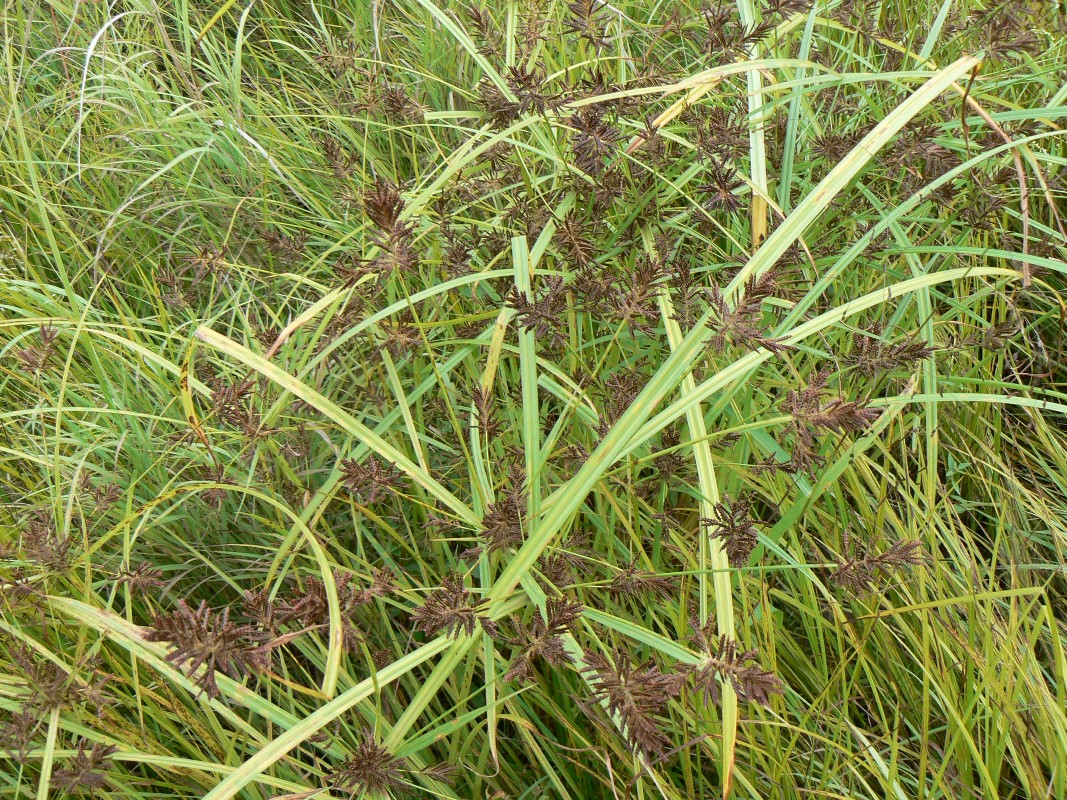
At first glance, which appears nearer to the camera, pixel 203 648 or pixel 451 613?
pixel 203 648

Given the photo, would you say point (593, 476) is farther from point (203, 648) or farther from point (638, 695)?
point (203, 648)

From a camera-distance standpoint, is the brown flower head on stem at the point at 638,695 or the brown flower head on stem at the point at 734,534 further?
the brown flower head on stem at the point at 734,534

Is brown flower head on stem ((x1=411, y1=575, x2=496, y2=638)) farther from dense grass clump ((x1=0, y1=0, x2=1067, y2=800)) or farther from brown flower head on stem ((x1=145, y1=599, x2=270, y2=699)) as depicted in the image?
brown flower head on stem ((x1=145, y1=599, x2=270, y2=699))

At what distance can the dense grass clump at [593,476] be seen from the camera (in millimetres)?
1137

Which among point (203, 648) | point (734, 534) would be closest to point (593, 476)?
point (734, 534)

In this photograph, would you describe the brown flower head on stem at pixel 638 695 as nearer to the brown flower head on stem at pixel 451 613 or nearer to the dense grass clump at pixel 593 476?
the dense grass clump at pixel 593 476

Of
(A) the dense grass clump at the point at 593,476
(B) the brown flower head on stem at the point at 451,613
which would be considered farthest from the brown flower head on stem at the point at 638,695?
(B) the brown flower head on stem at the point at 451,613

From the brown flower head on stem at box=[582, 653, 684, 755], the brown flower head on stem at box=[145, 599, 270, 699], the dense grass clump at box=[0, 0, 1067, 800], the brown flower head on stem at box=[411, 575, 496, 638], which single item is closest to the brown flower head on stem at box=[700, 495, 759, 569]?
the dense grass clump at box=[0, 0, 1067, 800]

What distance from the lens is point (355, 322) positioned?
1.44 meters

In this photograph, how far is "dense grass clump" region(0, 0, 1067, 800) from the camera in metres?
1.14

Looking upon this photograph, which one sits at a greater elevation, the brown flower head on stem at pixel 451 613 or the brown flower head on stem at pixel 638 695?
the brown flower head on stem at pixel 638 695

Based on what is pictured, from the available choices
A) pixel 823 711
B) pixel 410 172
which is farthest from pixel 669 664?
pixel 410 172

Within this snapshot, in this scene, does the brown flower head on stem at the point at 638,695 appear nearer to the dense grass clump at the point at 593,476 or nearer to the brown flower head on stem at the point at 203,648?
the dense grass clump at the point at 593,476

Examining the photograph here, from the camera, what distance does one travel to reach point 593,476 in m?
1.09
